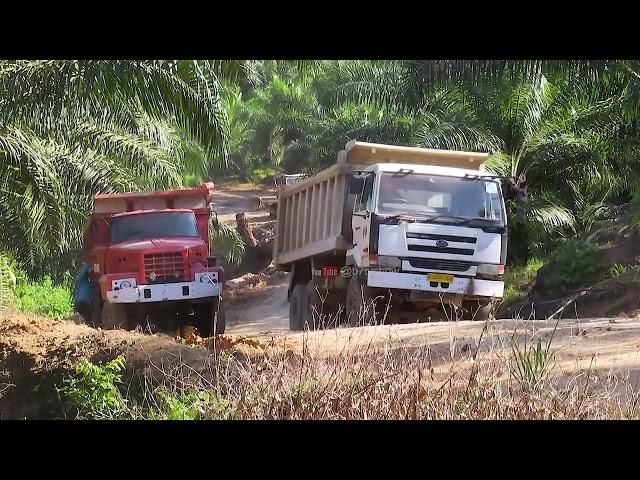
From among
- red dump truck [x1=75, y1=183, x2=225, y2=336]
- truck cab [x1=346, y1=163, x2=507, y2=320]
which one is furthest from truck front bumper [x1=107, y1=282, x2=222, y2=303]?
truck cab [x1=346, y1=163, x2=507, y2=320]

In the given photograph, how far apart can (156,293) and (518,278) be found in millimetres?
10590

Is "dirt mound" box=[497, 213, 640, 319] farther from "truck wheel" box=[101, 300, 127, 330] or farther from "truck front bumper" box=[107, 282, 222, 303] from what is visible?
"truck wheel" box=[101, 300, 127, 330]

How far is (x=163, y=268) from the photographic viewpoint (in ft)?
57.8

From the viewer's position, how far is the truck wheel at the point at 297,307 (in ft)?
63.6

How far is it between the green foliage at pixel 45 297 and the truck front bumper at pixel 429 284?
12261mm

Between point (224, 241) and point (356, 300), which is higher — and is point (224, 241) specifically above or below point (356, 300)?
below

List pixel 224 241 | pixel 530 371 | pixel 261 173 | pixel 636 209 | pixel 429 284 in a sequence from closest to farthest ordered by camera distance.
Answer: pixel 530 371 → pixel 429 284 → pixel 636 209 → pixel 224 241 → pixel 261 173

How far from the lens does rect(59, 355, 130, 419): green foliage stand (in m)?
10.8

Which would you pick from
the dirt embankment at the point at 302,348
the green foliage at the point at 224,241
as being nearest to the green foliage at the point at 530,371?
the dirt embankment at the point at 302,348

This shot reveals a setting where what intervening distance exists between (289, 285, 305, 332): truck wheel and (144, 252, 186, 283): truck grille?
8.26 ft

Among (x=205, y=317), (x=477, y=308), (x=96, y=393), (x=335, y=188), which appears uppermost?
(x=335, y=188)

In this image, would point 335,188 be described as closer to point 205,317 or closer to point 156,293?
point 205,317

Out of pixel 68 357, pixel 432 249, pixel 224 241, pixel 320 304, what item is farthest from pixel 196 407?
pixel 224 241

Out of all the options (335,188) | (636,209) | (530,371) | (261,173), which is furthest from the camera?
(261,173)
